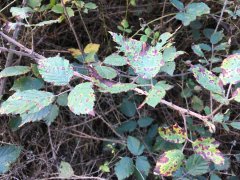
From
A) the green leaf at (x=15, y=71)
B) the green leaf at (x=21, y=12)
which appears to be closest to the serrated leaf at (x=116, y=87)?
the green leaf at (x=15, y=71)

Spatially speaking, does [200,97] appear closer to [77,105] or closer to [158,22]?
[158,22]

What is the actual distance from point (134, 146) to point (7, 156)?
0.43 m

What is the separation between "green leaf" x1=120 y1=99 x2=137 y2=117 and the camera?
4.46 feet

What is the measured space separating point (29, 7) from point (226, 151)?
37.1 inches

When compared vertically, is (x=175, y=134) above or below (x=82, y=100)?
below

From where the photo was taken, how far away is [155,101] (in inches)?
28.6

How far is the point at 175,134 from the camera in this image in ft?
3.01

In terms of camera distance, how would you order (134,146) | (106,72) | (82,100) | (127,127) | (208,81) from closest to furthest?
(82,100)
(208,81)
(106,72)
(134,146)
(127,127)

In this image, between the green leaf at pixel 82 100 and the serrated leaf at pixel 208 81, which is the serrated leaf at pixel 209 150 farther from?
the green leaf at pixel 82 100

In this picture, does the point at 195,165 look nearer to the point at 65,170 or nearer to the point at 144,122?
the point at 144,122

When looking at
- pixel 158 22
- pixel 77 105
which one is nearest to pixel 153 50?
pixel 77 105

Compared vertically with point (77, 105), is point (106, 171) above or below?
below

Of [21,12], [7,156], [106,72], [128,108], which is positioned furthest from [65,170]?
[21,12]

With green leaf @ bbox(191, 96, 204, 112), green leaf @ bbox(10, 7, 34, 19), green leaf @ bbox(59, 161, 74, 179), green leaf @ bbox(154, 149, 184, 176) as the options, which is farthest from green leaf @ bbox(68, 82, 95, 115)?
green leaf @ bbox(191, 96, 204, 112)
